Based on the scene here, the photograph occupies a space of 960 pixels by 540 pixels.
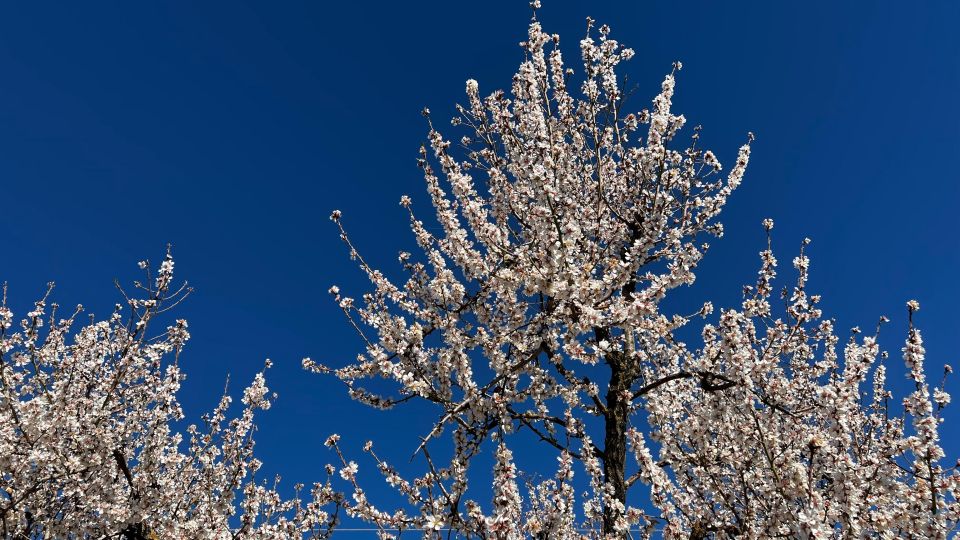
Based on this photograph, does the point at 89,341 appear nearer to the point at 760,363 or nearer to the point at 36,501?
the point at 36,501

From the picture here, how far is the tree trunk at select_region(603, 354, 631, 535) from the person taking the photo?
5.91m

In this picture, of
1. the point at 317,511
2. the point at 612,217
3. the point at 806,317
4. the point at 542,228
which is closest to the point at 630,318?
the point at 542,228

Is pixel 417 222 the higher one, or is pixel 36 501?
pixel 417 222

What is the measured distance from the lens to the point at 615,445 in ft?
20.5

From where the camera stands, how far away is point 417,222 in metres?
7.45

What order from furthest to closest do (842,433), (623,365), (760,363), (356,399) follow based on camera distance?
(623,365)
(356,399)
(760,363)
(842,433)

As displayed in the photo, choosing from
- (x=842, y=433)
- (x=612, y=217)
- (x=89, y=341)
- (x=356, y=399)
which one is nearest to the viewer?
(x=842, y=433)

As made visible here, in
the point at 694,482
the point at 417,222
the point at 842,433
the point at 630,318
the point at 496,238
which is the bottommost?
the point at 842,433

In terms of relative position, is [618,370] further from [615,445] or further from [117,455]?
[117,455]

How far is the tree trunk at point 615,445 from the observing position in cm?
591

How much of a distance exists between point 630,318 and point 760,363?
1360 mm

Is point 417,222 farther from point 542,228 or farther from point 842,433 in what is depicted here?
point 842,433

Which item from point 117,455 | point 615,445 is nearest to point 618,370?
point 615,445

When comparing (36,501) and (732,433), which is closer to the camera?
(732,433)
